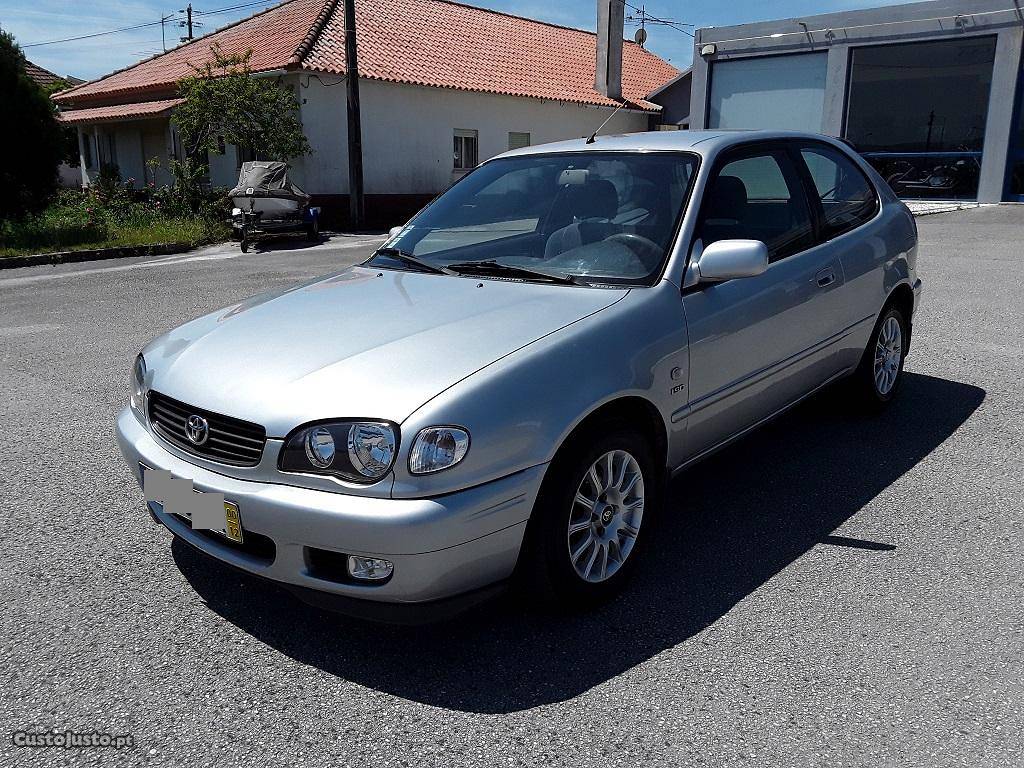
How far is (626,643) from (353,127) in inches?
731

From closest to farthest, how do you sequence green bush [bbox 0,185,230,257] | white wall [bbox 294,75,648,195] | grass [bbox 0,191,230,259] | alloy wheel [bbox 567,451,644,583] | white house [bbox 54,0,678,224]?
alloy wheel [bbox 567,451,644,583] → grass [bbox 0,191,230,259] → green bush [bbox 0,185,230,257] → white wall [bbox 294,75,648,195] → white house [bbox 54,0,678,224]

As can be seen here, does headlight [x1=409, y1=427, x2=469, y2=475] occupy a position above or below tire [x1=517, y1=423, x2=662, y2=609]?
above

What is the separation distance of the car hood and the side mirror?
0.37 meters

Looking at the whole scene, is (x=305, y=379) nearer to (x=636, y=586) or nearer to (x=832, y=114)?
(x=636, y=586)

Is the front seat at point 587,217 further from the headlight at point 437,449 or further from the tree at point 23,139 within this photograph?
the tree at point 23,139

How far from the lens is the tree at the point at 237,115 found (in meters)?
19.2

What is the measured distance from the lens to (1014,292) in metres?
9.66

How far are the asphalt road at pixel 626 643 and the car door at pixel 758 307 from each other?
20.1 inches

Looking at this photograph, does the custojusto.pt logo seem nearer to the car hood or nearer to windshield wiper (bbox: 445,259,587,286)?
the car hood

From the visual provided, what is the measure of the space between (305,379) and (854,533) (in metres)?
2.41

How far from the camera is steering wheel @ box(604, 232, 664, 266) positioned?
3580 millimetres

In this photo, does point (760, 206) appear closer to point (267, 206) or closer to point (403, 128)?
point (267, 206)

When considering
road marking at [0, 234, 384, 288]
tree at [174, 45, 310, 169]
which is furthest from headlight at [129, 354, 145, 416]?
tree at [174, 45, 310, 169]

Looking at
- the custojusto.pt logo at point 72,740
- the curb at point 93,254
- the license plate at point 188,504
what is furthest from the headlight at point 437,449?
the curb at point 93,254
